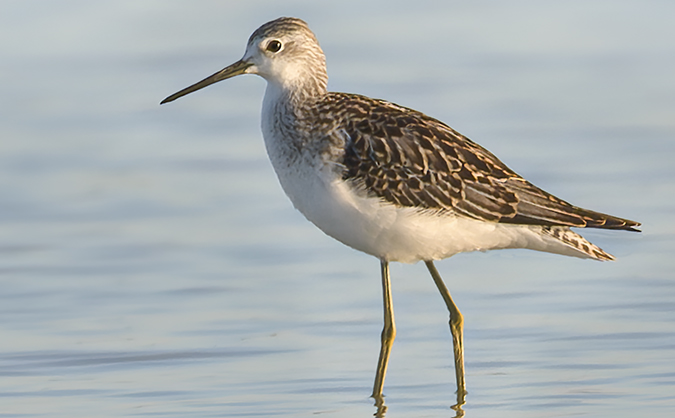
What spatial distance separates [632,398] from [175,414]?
3971mm

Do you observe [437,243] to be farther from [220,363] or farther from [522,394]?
[220,363]

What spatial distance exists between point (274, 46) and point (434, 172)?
199 cm

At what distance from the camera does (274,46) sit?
1344cm

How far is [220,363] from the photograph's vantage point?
45.3 ft

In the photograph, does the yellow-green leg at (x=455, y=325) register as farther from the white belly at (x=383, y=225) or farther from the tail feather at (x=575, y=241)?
the tail feather at (x=575, y=241)

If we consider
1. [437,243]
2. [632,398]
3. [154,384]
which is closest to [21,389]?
[154,384]

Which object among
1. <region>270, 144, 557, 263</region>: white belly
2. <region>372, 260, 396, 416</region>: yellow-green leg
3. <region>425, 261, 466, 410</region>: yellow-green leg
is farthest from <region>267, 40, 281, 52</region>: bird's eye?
<region>425, 261, 466, 410</region>: yellow-green leg

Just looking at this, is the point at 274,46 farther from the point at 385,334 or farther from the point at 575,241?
the point at 575,241

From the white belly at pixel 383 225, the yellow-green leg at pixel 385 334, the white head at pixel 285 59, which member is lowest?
the yellow-green leg at pixel 385 334

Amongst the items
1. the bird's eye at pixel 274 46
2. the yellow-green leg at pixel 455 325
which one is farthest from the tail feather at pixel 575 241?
the bird's eye at pixel 274 46

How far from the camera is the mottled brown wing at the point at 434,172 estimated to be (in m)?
12.6

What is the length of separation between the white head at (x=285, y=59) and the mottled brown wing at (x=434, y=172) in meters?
0.34

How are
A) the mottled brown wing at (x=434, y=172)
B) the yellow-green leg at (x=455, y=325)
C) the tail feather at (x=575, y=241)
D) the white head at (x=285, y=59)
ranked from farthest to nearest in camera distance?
the yellow-green leg at (x=455, y=325)
the white head at (x=285, y=59)
the tail feather at (x=575, y=241)
the mottled brown wing at (x=434, y=172)

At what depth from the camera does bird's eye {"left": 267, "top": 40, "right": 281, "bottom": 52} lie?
13423 mm
